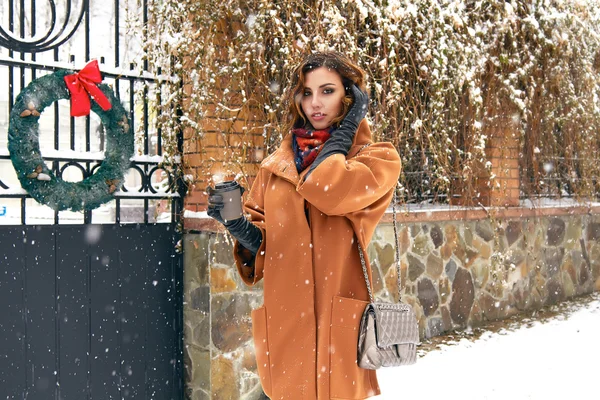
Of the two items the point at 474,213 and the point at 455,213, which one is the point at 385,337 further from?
the point at 474,213

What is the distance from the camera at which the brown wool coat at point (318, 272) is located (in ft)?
6.47

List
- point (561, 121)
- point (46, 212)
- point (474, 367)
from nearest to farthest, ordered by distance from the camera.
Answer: point (46, 212) < point (474, 367) < point (561, 121)

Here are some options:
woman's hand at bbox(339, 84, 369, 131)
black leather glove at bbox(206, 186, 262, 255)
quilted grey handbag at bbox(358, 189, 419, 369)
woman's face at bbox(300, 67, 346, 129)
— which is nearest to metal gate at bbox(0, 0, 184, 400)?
black leather glove at bbox(206, 186, 262, 255)

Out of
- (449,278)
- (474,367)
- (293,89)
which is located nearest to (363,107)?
(293,89)

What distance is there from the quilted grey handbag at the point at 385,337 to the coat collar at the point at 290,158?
1.75ft

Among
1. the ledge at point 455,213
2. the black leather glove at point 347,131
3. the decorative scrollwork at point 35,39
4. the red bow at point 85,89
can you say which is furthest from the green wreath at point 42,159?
the black leather glove at point 347,131

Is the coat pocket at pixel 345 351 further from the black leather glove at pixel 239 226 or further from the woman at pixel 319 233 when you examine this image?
the black leather glove at pixel 239 226

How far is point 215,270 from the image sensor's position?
3.69 meters

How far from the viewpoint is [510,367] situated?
175 inches

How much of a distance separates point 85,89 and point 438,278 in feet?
11.6

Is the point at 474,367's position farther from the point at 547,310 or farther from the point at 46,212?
the point at 46,212

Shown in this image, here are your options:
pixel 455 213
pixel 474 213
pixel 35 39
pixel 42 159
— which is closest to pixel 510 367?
pixel 455 213

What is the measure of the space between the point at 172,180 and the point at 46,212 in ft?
2.65

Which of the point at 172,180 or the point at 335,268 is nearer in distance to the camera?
the point at 335,268
